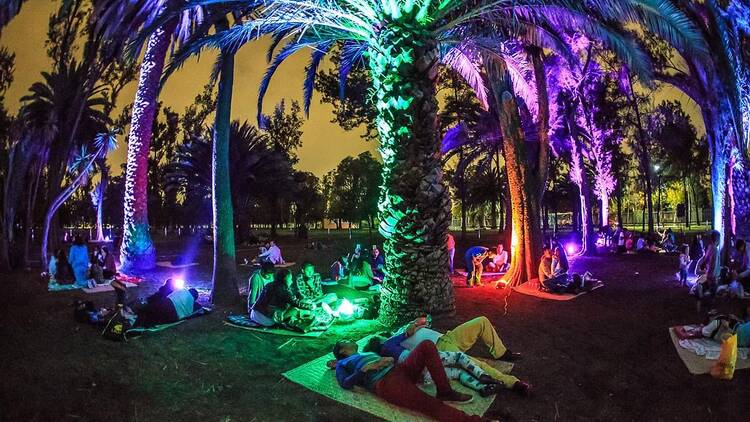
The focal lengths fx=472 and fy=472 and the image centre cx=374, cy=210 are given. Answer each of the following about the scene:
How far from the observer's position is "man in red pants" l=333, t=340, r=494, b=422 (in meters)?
4.85

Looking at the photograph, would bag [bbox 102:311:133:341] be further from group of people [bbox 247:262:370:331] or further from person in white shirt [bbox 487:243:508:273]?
person in white shirt [bbox 487:243:508:273]

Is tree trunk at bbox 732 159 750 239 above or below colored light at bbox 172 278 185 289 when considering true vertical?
above

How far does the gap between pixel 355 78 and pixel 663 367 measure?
2138 cm

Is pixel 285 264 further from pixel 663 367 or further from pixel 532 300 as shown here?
pixel 663 367

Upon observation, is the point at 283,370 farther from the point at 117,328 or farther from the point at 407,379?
the point at 117,328

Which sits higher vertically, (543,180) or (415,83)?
(415,83)

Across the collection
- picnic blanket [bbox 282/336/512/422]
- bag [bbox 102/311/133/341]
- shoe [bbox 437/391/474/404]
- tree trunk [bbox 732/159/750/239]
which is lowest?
picnic blanket [bbox 282/336/512/422]

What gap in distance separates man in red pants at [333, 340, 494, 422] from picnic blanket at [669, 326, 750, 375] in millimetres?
3441

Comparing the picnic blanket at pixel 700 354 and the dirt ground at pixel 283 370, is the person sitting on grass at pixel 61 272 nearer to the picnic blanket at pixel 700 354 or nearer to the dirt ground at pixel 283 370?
the dirt ground at pixel 283 370

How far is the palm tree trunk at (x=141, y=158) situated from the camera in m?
16.1

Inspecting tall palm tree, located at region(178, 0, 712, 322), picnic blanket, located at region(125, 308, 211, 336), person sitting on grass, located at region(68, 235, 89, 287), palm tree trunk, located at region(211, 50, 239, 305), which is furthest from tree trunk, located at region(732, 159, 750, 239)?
person sitting on grass, located at region(68, 235, 89, 287)

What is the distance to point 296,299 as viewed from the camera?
8.92 meters

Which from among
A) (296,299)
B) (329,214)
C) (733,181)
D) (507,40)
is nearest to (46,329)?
(296,299)

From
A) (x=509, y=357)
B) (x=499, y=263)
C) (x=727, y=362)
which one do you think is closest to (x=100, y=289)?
(x=509, y=357)
